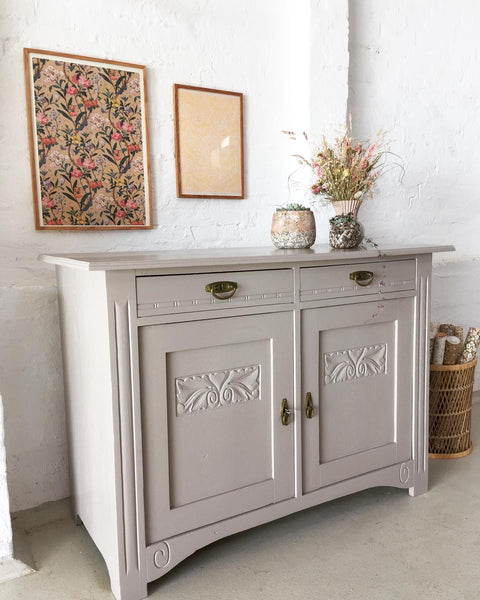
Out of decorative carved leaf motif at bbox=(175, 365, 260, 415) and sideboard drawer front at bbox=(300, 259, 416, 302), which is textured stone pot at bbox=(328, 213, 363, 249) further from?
decorative carved leaf motif at bbox=(175, 365, 260, 415)

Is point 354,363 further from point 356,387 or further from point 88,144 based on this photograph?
point 88,144

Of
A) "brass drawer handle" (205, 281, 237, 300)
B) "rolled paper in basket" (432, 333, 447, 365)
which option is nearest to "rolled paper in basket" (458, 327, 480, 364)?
"rolled paper in basket" (432, 333, 447, 365)

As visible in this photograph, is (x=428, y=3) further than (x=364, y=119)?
Yes

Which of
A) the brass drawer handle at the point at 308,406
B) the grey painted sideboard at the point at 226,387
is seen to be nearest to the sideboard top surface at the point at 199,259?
the grey painted sideboard at the point at 226,387

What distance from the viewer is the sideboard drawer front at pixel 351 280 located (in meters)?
2.20

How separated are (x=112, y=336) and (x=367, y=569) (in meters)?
1.32

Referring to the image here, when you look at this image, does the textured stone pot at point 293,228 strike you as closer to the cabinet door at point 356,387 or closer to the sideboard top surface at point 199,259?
the sideboard top surface at point 199,259

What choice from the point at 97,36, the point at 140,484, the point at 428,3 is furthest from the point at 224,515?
the point at 428,3

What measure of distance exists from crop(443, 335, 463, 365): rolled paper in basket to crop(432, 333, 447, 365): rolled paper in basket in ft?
0.10

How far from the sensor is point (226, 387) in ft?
6.70

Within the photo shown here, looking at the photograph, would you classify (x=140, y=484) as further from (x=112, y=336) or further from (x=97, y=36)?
(x=97, y=36)

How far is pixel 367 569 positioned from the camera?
204 cm

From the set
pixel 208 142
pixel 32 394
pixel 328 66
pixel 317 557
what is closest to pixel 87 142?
pixel 208 142

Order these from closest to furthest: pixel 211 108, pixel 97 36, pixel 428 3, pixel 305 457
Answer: pixel 305 457, pixel 97 36, pixel 211 108, pixel 428 3
